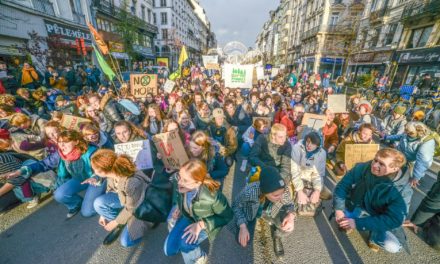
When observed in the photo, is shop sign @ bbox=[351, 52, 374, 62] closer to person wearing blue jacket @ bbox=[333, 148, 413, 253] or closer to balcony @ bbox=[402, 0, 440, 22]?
balcony @ bbox=[402, 0, 440, 22]

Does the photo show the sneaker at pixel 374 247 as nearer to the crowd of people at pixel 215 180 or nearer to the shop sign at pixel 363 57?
the crowd of people at pixel 215 180

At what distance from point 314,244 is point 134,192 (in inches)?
105

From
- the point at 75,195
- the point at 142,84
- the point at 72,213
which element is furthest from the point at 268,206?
the point at 142,84

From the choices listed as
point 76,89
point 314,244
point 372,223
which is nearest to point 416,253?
point 372,223

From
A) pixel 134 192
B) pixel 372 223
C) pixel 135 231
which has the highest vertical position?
pixel 134 192

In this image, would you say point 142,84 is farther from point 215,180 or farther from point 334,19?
point 334,19

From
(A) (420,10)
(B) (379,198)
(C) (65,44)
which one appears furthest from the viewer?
(A) (420,10)

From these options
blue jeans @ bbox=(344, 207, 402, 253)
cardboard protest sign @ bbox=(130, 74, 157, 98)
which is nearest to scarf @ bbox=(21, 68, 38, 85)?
cardboard protest sign @ bbox=(130, 74, 157, 98)

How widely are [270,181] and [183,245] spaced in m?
1.26

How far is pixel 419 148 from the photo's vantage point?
10.5ft

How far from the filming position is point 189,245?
210 cm

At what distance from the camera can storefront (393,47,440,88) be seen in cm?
1366

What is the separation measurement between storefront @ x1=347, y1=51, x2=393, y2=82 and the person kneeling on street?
24.0m

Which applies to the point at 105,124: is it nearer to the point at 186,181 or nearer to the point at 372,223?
the point at 186,181
